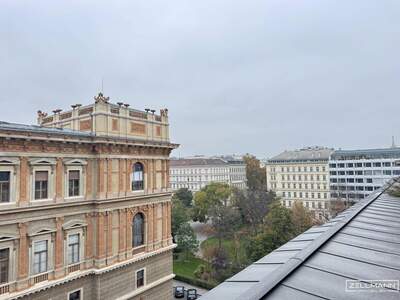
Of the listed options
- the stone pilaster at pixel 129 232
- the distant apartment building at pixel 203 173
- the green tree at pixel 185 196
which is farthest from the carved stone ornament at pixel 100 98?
the distant apartment building at pixel 203 173

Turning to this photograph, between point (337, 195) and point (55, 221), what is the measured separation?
62.8m

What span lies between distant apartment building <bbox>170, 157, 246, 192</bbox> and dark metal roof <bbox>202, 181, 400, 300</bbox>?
8193cm

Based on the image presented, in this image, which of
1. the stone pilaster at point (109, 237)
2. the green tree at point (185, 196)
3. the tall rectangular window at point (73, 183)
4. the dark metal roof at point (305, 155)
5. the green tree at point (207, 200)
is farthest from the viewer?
the dark metal roof at point (305, 155)

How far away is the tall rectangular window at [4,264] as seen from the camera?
14.2 metres

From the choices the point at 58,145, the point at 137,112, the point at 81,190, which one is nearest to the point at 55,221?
the point at 81,190

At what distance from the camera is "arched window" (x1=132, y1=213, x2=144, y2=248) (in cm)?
2019

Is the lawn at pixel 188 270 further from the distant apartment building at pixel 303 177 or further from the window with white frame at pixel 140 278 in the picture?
the distant apartment building at pixel 303 177

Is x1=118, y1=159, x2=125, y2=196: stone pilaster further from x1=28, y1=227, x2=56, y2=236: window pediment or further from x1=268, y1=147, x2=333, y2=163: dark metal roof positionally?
x1=268, y1=147, x2=333, y2=163: dark metal roof

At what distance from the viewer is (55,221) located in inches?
634

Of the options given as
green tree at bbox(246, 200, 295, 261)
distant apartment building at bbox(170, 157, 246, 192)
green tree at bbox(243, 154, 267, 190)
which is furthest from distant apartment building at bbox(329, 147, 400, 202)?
green tree at bbox(246, 200, 295, 261)

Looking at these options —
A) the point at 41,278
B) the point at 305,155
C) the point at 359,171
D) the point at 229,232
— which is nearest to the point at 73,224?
the point at 41,278

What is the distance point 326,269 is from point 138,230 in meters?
16.8

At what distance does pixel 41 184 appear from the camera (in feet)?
51.6

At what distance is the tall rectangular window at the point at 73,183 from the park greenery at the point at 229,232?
19.8 metres
